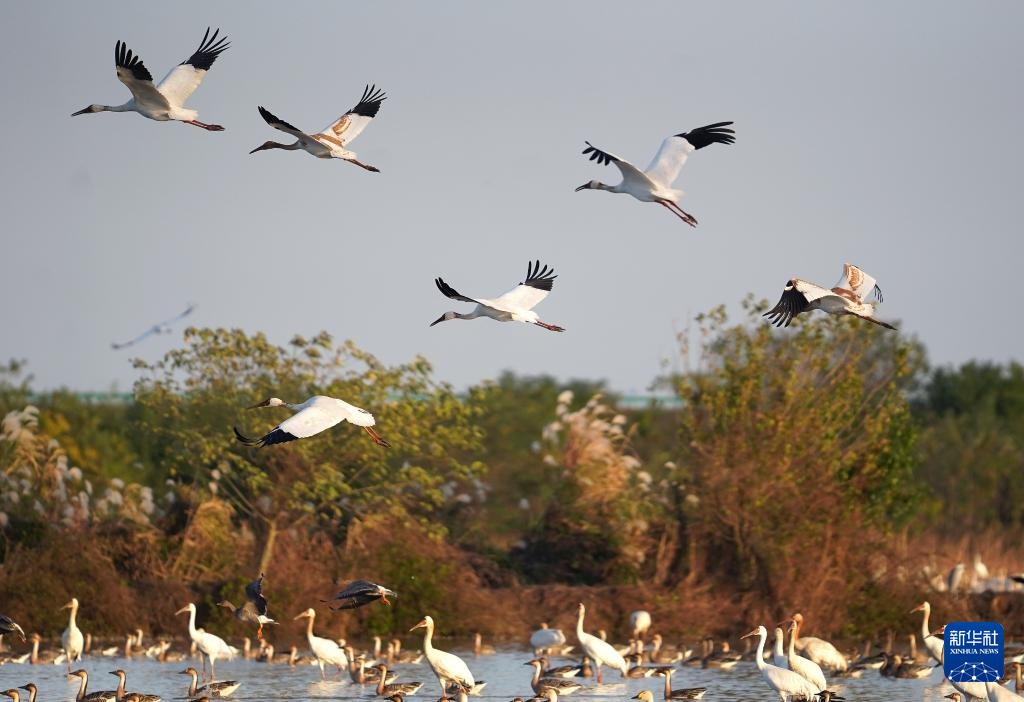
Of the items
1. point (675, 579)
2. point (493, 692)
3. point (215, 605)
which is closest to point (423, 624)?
point (493, 692)

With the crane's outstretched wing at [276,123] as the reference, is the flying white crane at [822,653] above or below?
below

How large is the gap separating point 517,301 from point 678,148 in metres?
2.32

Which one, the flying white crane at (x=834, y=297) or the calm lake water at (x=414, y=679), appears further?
the calm lake water at (x=414, y=679)

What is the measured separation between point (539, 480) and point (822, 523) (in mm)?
10848

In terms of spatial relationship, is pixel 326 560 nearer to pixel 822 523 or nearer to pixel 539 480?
pixel 822 523

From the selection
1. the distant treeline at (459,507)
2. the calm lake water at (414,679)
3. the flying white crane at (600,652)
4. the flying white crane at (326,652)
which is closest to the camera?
the calm lake water at (414,679)

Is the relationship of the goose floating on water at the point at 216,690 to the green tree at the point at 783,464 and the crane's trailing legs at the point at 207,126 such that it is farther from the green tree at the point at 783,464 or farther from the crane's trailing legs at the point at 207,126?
the green tree at the point at 783,464

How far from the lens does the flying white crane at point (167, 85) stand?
17641mm

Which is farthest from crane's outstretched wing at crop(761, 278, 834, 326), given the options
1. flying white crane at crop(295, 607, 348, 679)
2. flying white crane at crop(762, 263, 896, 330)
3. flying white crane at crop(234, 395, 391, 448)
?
flying white crane at crop(295, 607, 348, 679)

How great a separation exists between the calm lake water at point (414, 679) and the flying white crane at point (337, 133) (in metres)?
5.60

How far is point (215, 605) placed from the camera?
2491 cm

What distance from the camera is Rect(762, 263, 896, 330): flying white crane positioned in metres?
15.6

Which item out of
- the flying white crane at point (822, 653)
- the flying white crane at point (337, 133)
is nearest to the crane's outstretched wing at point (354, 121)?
the flying white crane at point (337, 133)

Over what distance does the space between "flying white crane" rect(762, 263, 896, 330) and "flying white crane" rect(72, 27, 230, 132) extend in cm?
585
